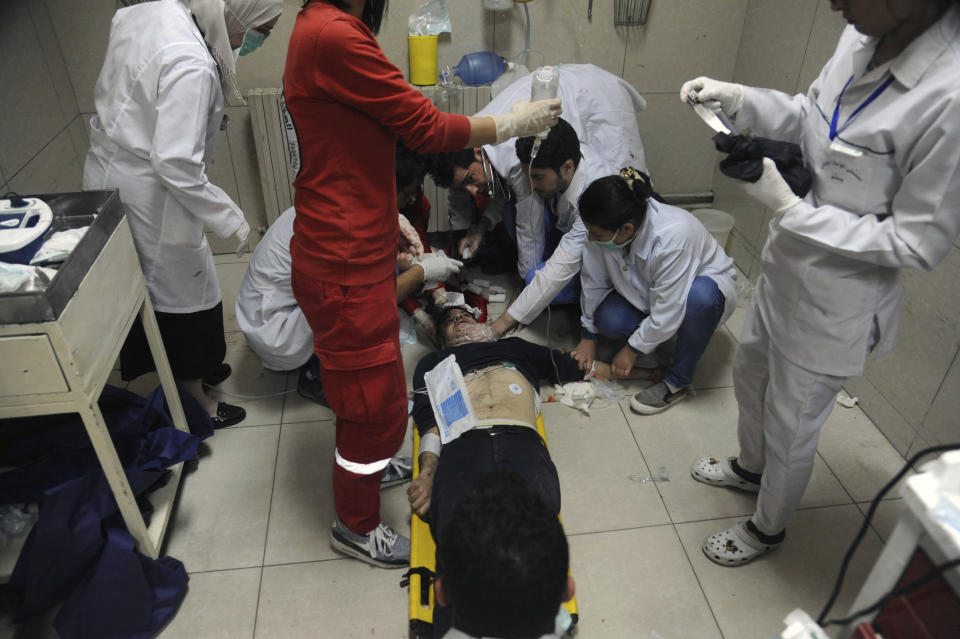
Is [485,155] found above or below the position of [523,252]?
above

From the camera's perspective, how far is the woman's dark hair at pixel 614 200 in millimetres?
2074

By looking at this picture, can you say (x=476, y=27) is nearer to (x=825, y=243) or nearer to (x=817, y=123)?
(x=817, y=123)

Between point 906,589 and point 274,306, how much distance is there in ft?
6.24

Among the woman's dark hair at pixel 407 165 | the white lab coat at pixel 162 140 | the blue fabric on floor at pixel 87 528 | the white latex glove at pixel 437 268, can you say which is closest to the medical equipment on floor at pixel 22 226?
the white lab coat at pixel 162 140

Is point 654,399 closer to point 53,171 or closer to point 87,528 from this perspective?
point 87,528

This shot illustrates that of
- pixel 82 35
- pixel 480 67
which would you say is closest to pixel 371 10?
pixel 480 67

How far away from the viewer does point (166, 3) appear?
1.66 metres

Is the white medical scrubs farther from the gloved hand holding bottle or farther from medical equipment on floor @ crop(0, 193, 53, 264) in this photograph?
medical equipment on floor @ crop(0, 193, 53, 264)

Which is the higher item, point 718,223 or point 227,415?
point 718,223

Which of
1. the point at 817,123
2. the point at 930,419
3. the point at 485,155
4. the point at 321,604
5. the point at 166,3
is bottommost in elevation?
the point at 321,604

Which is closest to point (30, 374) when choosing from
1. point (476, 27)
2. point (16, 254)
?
point (16, 254)

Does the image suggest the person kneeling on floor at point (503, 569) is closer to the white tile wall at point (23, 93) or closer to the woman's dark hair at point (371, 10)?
the woman's dark hair at point (371, 10)

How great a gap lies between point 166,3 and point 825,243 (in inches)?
65.4

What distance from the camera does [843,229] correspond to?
1.34 metres
